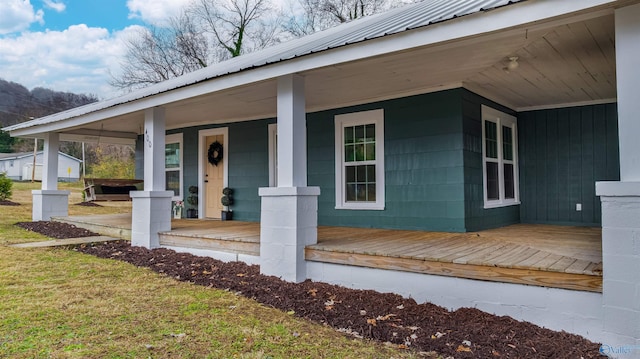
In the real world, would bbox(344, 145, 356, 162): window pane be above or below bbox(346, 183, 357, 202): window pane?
above

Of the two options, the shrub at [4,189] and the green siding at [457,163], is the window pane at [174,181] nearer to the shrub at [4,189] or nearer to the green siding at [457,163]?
the green siding at [457,163]

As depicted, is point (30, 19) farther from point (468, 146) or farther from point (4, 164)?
point (468, 146)

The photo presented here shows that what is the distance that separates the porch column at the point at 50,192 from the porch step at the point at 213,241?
4.64 metres

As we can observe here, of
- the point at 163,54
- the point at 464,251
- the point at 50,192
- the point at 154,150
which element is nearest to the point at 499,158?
the point at 464,251

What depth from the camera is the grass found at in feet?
8.39

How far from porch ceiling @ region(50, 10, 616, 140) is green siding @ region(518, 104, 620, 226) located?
0.82ft

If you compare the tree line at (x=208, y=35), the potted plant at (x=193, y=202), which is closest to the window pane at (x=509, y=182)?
the potted plant at (x=193, y=202)

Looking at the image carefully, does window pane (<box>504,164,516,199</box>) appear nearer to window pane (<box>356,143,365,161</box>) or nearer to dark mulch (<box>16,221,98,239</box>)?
window pane (<box>356,143,365,161</box>)

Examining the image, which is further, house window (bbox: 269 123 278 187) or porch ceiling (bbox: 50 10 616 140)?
house window (bbox: 269 123 278 187)

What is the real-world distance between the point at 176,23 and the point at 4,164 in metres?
26.5

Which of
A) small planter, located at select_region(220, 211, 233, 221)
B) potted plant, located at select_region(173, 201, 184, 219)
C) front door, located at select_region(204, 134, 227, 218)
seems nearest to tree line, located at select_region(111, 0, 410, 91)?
front door, located at select_region(204, 134, 227, 218)

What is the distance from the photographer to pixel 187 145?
8672 mm

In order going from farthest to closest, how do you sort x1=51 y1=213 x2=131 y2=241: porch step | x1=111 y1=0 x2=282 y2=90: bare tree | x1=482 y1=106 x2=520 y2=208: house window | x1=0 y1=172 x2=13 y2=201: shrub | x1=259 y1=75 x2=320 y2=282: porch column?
x1=111 y1=0 x2=282 y2=90: bare tree
x1=0 y1=172 x2=13 y2=201: shrub
x1=51 y1=213 x2=131 y2=241: porch step
x1=482 y1=106 x2=520 y2=208: house window
x1=259 y1=75 x2=320 y2=282: porch column

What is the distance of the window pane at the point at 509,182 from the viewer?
21.4 feet
